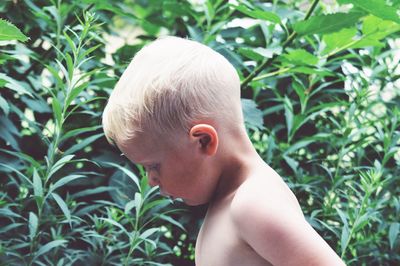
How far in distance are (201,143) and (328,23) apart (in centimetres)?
79

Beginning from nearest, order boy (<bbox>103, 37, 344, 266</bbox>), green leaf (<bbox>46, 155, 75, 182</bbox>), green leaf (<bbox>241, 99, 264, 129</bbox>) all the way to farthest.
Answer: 1. boy (<bbox>103, 37, 344, 266</bbox>)
2. green leaf (<bbox>46, 155, 75, 182</bbox>)
3. green leaf (<bbox>241, 99, 264, 129</bbox>)

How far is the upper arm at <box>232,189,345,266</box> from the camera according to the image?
1.43 meters

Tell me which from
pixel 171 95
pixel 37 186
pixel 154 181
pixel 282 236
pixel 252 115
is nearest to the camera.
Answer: pixel 282 236

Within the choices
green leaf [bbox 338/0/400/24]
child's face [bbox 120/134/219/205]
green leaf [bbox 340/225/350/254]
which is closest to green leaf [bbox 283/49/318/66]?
green leaf [bbox 338/0/400/24]

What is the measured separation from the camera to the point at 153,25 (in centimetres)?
270

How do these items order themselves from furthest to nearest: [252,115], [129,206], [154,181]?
[252,115] < [129,206] < [154,181]

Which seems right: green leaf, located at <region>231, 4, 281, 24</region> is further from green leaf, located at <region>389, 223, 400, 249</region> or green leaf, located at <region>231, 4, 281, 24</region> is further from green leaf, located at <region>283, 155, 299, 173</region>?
green leaf, located at <region>389, 223, 400, 249</region>

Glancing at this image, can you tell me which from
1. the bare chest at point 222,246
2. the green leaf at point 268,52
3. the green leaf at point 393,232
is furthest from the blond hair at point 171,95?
the green leaf at point 393,232

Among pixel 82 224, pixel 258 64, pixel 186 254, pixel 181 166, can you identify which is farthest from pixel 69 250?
pixel 258 64

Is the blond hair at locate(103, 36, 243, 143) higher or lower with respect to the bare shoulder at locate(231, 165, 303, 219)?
higher

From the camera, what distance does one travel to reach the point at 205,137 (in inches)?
62.1

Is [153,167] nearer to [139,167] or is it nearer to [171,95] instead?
[171,95]

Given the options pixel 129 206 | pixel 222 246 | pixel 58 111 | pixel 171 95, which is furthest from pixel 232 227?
pixel 58 111

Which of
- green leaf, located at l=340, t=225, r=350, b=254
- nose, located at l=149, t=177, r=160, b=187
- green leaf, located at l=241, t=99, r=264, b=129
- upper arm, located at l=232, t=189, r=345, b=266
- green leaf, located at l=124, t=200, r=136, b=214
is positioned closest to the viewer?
upper arm, located at l=232, t=189, r=345, b=266
